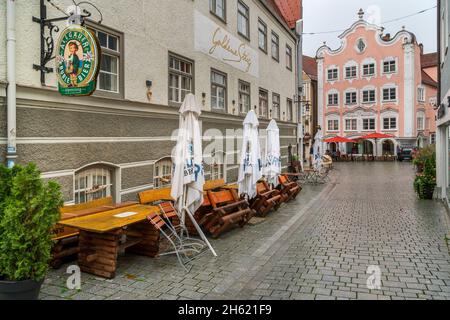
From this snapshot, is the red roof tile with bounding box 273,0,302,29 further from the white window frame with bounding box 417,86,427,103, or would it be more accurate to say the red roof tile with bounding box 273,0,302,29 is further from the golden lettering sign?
the white window frame with bounding box 417,86,427,103

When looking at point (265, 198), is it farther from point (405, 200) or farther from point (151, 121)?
point (405, 200)

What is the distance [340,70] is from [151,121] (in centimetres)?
3898

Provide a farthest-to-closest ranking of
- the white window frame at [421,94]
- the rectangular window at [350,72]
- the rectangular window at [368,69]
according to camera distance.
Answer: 1. the rectangular window at [350,72]
2. the rectangular window at [368,69]
3. the white window frame at [421,94]

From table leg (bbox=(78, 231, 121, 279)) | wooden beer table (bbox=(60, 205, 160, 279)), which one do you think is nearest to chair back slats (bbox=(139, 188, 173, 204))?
wooden beer table (bbox=(60, 205, 160, 279))

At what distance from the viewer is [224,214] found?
8.59 m

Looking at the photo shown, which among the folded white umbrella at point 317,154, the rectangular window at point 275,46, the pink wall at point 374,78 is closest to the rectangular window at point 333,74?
the pink wall at point 374,78

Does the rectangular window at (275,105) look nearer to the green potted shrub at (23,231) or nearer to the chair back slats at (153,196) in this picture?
the chair back slats at (153,196)

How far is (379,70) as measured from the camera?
42156mm

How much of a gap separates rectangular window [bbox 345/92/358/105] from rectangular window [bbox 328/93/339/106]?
3.57ft

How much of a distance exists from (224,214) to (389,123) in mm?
38086

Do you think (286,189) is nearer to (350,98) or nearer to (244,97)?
(244,97)

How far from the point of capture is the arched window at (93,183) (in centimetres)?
800

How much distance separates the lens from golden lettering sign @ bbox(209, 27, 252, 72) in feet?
44.7

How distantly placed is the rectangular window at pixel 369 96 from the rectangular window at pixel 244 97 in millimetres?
30215
